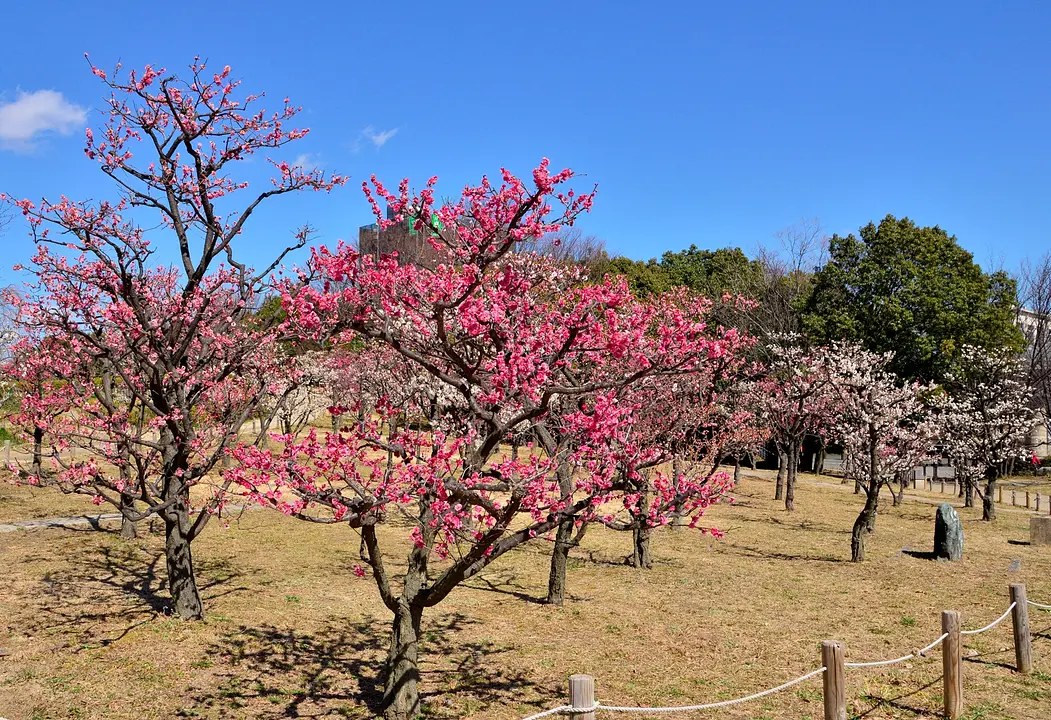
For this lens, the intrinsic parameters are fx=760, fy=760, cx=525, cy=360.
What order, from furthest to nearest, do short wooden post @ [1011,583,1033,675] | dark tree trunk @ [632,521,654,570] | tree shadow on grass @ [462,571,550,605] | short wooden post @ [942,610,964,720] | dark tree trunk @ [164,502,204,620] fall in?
dark tree trunk @ [632,521,654,570] → tree shadow on grass @ [462,571,550,605] → dark tree trunk @ [164,502,204,620] → short wooden post @ [1011,583,1033,675] → short wooden post @ [942,610,964,720]

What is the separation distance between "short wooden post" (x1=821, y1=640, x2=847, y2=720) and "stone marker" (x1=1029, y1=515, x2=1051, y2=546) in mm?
15391

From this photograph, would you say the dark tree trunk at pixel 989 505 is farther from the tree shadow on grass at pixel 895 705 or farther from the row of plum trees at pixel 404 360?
the tree shadow on grass at pixel 895 705

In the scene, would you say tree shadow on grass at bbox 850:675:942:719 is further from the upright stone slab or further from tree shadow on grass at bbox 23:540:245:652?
tree shadow on grass at bbox 23:540:245:652

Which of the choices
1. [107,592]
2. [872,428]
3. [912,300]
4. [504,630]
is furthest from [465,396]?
[912,300]

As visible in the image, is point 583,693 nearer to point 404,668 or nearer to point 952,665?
point 404,668

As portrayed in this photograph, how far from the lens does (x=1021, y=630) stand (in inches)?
365

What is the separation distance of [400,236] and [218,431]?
26301mm

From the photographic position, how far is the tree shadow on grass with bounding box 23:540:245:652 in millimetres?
10586

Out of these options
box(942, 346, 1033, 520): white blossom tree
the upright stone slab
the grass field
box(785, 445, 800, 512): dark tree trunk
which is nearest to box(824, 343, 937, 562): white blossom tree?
box(942, 346, 1033, 520): white blossom tree

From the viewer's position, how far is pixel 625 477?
7.49m

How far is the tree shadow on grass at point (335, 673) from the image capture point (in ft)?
27.0

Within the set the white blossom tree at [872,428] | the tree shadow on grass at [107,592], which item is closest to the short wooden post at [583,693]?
the tree shadow on grass at [107,592]

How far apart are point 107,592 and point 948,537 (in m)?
16.4

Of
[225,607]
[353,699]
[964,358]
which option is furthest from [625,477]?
[964,358]
